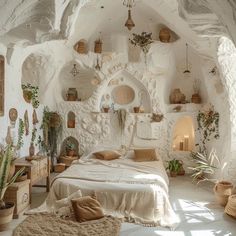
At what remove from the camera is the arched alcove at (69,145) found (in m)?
8.49

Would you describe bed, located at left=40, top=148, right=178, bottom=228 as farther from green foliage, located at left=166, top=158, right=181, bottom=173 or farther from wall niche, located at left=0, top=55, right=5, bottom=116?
green foliage, located at left=166, top=158, right=181, bottom=173

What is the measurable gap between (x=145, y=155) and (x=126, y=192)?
2.19 meters

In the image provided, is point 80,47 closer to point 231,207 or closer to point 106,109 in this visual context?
point 106,109

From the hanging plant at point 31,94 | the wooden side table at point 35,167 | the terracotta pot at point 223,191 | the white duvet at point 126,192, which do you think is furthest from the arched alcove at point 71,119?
the terracotta pot at point 223,191

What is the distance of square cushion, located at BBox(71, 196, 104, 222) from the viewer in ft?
15.9

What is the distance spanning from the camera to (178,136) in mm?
8734

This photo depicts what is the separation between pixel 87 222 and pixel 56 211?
0.69 m

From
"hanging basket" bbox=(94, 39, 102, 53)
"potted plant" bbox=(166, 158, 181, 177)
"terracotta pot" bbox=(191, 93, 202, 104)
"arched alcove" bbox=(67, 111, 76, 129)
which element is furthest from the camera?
"arched alcove" bbox=(67, 111, 76, 129)

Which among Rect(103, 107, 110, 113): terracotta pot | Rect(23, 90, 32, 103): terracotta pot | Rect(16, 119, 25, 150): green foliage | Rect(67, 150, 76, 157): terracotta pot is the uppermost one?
Rect(23, 90, 32, 103): terracotta pot

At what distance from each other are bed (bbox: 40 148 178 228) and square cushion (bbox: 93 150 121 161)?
1.17 meters

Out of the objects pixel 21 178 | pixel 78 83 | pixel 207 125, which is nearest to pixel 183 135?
pixel 207 125

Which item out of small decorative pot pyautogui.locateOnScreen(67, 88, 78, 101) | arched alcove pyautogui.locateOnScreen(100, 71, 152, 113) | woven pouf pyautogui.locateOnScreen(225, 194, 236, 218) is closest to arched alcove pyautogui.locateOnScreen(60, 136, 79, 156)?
small decorative pot pyautogui.locateOnScreen(67, 88, 78, 101)

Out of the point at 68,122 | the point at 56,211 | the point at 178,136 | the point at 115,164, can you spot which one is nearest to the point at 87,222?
the point at 56,211

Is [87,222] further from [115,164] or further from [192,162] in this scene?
[192,162]
